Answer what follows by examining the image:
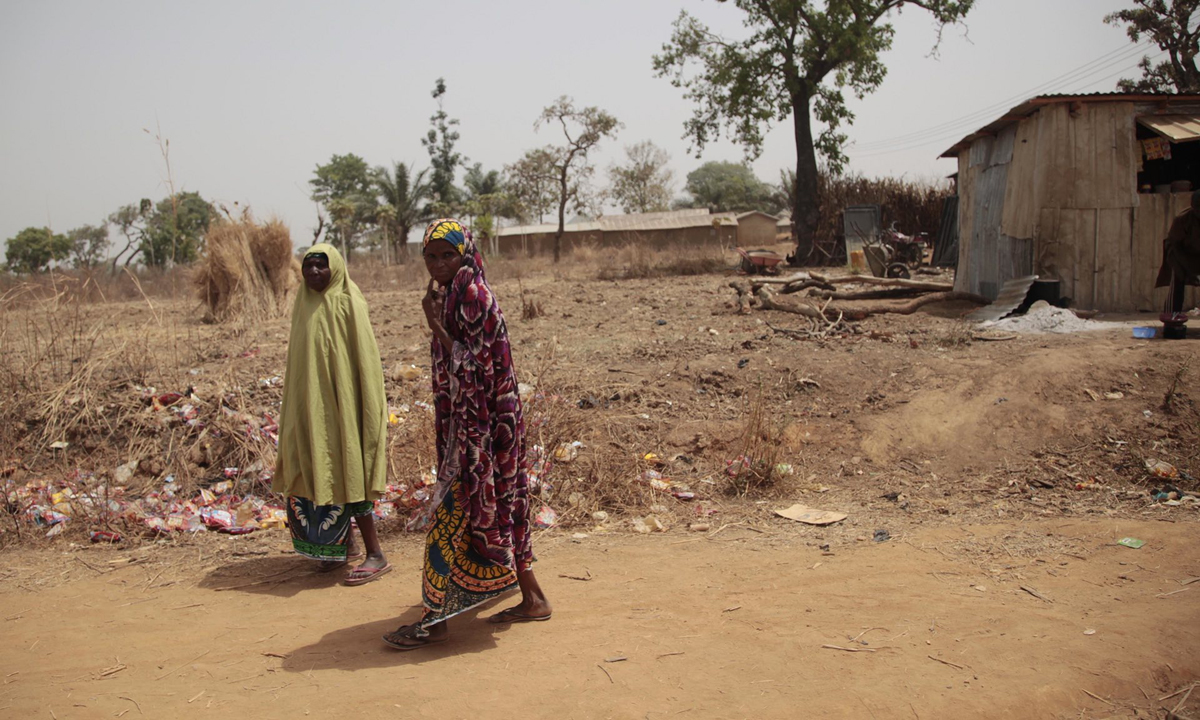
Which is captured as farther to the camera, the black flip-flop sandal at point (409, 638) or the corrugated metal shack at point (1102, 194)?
the corrugated metal shack at point (1102, 194)

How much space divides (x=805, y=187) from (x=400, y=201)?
2047 centimetres

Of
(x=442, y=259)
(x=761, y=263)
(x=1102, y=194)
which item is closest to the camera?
(x=442, y=259)

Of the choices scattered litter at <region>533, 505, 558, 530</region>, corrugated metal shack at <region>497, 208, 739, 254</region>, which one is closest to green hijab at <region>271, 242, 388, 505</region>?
scattered litter at <region>533, 505, 558, 530</region>

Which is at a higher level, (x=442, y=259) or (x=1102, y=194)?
(x=1102, y=194)

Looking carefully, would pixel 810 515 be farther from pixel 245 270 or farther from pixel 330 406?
pixel 245 270

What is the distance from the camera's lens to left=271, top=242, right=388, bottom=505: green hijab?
11.5 feet

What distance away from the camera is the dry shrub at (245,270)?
11648mm

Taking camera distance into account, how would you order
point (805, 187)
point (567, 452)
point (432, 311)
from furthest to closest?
point (805, 187) → point (567, 452) → point (432, 311)

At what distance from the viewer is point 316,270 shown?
3.52m

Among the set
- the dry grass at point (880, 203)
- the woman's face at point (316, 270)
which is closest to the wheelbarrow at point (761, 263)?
the dry grass at point (880, 203)

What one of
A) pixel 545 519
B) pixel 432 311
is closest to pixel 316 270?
pixel 432 311

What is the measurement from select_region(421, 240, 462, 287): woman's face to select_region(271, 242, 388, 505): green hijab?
0.84 meters

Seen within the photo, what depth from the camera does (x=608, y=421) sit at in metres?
5.83

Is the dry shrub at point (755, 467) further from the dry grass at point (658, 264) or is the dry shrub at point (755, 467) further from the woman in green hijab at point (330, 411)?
the dry grass at point (658, 264)
